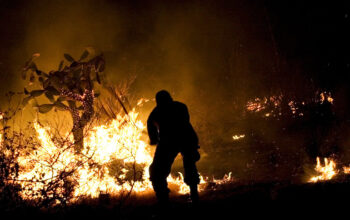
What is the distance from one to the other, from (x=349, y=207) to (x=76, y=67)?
665 centimetres

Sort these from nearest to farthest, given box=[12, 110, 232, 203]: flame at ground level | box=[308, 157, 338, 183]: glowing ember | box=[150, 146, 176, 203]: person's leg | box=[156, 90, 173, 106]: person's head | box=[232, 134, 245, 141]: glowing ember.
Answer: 1. box=[150, 146, 176, 203]: person's leg
2. box=[156, 90, 173, 106]: person's head
3. box=[12, 110, 232, 203]: flame at ground level
4. box=[308, 157, 338, 183]: glowing ember
5. box=[232, 134, 245, 141]: glowing ember

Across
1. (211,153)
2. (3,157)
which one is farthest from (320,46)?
(3,157)

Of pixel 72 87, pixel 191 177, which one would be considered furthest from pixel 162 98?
pixel 72 87

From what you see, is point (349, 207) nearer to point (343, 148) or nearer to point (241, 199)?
point (241, 199)

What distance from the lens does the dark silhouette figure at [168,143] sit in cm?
453

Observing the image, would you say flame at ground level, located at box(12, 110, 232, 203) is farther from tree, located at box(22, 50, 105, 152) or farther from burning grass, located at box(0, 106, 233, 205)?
tree, located at box(22, 50, 105, 152)

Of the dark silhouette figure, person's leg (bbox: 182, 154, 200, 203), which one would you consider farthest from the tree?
person's leg (bbox: 182, 154, 200, 203)

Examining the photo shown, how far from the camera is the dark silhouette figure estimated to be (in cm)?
453

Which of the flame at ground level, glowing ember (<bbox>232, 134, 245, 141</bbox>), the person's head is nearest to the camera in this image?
the person's head

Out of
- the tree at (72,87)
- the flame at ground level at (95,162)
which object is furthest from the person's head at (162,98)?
the tree at (72,87)

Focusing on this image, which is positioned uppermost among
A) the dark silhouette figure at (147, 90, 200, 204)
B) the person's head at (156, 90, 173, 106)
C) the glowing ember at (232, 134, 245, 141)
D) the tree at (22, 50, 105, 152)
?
the tree at (22, 50, 105, 152)

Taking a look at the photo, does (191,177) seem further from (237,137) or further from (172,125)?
(237,137)

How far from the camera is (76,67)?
788 cm

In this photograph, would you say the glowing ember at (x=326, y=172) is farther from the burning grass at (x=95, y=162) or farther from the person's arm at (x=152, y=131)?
the person's arm at (x=152, y=131)
